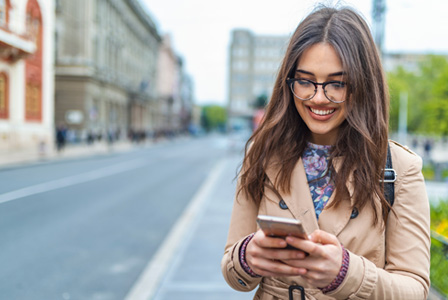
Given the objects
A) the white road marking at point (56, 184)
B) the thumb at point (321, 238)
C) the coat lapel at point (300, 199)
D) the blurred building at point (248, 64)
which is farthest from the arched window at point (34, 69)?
the blurred building at point (248, 64)

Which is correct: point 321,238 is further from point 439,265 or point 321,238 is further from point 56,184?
point 56,184

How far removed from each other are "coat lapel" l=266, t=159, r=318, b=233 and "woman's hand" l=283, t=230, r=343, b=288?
0.83 ft

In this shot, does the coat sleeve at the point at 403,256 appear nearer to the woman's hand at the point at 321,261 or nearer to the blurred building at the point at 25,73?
the woman's hand at the point at 321,261

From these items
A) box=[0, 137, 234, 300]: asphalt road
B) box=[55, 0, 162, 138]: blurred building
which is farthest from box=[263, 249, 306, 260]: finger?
box=[55, 0, 162, 138]: blurred building

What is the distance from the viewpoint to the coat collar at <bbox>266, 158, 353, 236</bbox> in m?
1.50

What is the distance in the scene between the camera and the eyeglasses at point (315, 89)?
5.03ft

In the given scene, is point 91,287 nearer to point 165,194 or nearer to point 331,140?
point 331,140

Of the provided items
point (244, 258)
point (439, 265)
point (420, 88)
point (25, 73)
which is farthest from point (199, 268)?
point (420, 88)

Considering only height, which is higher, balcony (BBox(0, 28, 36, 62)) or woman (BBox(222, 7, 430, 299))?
balcony (BBox(0, 28, 36, 62))

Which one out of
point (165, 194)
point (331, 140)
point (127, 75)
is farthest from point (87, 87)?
point (331, 140)

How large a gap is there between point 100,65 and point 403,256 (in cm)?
4555

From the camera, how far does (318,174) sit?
5.38 feet

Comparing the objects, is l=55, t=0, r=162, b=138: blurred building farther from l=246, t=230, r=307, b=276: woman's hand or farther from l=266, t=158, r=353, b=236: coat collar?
l=246, t=230, r=307, b=276: woman's hand

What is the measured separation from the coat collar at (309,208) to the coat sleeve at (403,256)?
0.15 m
